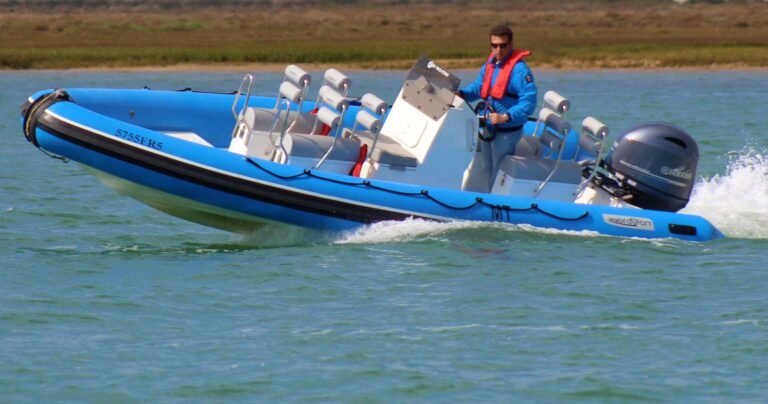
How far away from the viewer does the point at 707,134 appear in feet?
56.8

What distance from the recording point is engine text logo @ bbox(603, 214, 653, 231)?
367 inches

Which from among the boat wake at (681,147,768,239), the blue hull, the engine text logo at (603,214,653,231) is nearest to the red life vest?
the blue hull

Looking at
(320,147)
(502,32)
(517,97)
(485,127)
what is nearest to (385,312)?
(320,147)

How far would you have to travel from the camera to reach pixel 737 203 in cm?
1079

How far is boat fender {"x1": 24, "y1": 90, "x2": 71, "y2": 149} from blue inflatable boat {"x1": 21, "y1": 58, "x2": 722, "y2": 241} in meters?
0.01

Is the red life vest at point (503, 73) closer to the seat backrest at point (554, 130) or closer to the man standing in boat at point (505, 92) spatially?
the man standing in boat at point (505, 92)

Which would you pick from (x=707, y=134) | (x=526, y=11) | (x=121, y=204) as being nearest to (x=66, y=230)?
(x=121, y=204)

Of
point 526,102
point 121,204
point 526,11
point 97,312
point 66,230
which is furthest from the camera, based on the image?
point 526,11

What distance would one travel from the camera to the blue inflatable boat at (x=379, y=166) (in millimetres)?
8773

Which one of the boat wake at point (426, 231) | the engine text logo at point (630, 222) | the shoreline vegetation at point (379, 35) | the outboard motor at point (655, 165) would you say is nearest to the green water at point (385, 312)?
the boat wake at point (426, 231)

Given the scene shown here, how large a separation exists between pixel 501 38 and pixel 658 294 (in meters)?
1.99

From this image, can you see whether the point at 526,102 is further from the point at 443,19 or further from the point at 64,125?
the point at 443,19

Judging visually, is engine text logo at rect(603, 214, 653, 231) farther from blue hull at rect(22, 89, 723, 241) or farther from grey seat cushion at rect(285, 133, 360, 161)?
grey seat cushion at rect(285, 133, 360, 161)

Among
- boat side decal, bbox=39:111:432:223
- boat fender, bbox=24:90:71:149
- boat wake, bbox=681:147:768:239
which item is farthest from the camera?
boat wake, bbox=681:147:768:239
